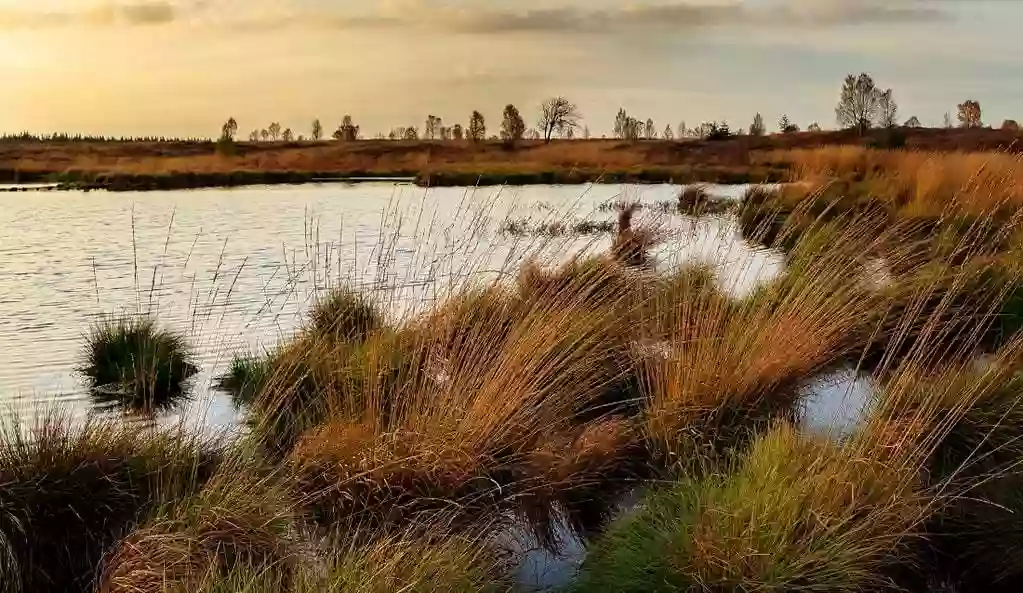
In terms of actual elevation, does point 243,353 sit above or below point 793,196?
below

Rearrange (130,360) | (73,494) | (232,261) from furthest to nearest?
(232,261)
(130,360)
(73,494)

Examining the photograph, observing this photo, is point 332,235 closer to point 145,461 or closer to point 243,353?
point 243,353

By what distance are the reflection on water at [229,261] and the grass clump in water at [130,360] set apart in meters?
0.17

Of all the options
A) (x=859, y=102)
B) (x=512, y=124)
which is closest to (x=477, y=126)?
(x=512, y=124)

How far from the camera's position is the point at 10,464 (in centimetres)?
414

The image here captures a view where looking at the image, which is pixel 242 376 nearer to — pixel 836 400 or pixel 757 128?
pixel 836 400

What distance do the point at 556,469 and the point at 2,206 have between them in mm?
26805

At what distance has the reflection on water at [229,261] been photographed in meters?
6.41

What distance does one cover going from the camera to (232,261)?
15109 mm

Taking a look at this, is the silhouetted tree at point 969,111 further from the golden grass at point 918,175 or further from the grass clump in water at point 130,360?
the grass clump in water at point 130,360

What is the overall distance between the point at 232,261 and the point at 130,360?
299 inches

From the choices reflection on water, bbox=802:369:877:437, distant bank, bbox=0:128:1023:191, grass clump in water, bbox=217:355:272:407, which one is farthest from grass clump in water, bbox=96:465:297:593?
distant bank, bbox=0:128:1023:191

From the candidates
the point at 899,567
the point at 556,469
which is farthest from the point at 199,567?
the point at 899,567

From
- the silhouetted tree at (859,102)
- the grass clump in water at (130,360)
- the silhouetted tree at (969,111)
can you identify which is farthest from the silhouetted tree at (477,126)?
the grass clump in water at (130,360)
